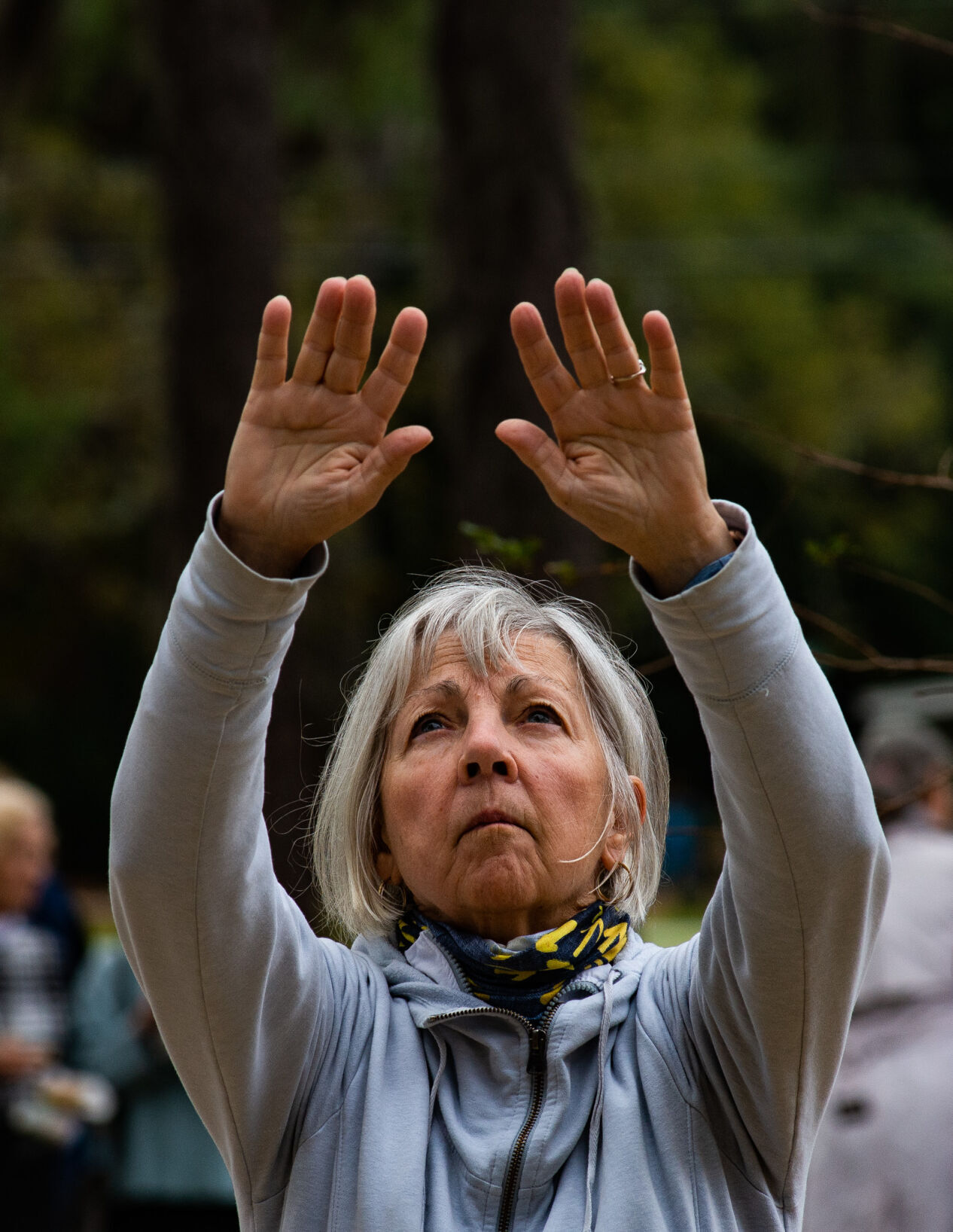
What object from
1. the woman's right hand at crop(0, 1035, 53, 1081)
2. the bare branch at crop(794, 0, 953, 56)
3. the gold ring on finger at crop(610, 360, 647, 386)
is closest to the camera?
the gold ring on finger at crop(610, 360, 647, 386)

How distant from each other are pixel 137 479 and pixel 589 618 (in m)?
17.3

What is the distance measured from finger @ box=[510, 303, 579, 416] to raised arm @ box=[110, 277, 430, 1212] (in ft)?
0.39

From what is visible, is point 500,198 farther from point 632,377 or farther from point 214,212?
point 632,377

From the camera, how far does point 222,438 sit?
6297 mm

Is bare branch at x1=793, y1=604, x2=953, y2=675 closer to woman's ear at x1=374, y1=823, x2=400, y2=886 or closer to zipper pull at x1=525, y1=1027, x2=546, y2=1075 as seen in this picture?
woman's ear at x1=374, y1=823, x2=400, y2=886

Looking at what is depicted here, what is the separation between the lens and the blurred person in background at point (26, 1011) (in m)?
5.49

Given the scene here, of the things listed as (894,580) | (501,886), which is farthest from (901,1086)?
(501,886)

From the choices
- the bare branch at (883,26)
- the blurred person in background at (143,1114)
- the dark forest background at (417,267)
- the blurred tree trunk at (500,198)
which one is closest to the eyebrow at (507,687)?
the bare branch at (883,26)

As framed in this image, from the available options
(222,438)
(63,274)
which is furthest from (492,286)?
(63,274)

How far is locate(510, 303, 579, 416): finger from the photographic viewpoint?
1812 mm

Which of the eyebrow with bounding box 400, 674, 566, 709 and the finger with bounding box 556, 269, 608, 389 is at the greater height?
the finger with bounding box 556, 269, 608, 389

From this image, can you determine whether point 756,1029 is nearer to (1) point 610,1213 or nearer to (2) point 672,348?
(1) point 610,1213

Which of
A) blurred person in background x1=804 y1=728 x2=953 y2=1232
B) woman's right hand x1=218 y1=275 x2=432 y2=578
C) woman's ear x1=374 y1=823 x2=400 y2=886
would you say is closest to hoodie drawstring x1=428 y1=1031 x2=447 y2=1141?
woman's ear x1=374 y1=823 x2=400 y2=886

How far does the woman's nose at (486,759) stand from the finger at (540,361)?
0.39 meters
